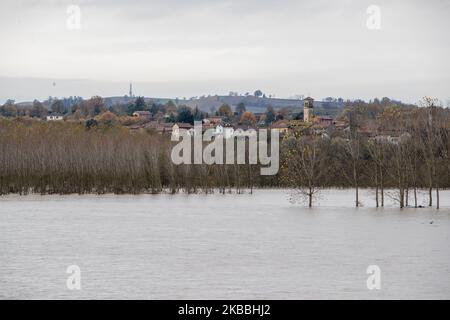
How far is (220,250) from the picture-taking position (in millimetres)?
28172

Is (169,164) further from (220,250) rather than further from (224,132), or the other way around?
(224,132)

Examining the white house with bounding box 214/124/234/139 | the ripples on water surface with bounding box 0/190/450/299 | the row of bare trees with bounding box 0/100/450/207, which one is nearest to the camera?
the ripples on water surface with bounding box 0/190/450/299

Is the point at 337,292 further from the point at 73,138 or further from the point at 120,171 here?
the point at 73,138

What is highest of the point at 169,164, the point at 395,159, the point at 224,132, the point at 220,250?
the point at 224,132

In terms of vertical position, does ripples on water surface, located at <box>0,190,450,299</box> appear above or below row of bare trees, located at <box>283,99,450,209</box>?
below

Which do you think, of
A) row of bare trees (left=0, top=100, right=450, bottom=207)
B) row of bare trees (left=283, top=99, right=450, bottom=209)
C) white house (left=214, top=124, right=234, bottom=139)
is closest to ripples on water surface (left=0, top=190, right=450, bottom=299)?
row of bare trees (left=283, top=99, right=450, bottom=209)

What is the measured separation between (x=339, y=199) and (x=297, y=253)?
25880mm

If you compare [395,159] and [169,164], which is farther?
[169,164]

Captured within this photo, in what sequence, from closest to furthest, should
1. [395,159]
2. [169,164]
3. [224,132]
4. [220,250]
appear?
[220,250]
[395,159]
[169,164]
[224,132]

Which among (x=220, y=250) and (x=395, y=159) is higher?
(x=395, y=159)

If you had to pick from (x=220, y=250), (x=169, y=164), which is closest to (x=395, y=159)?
(x=169, y=164)

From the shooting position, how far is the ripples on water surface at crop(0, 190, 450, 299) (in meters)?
20.9

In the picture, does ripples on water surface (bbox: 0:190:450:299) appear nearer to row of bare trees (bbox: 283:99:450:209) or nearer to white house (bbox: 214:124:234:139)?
row of bare trees (bbox: 283:99:450:209)

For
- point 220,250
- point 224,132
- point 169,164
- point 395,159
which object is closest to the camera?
point 220,250
